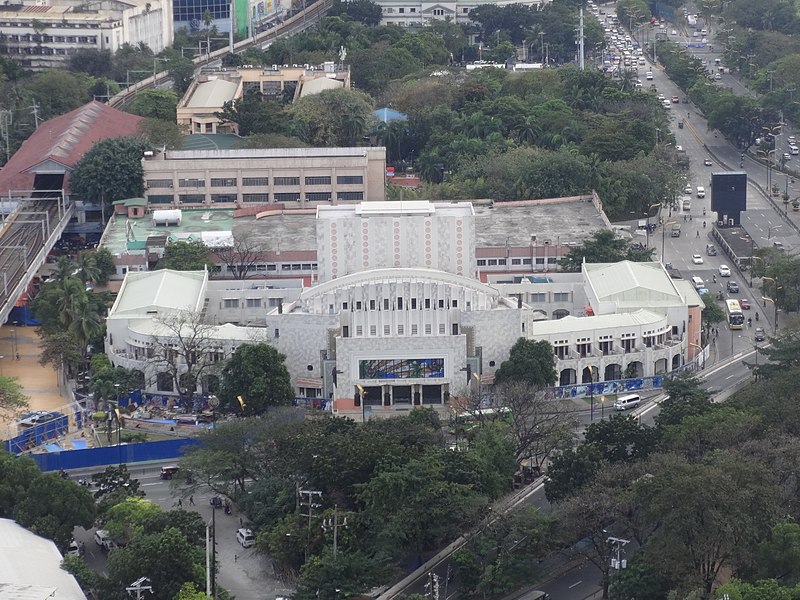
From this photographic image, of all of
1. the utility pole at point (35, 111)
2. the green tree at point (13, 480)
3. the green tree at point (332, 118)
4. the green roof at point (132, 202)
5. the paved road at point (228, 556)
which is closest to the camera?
the paved road at point (228, 556)

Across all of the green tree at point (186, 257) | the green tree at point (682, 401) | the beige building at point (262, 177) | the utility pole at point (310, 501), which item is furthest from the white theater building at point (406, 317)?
the beige building at point (262, 177)

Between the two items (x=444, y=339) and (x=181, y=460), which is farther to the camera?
(x=444, y=339)

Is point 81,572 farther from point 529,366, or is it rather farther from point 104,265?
point 104,265

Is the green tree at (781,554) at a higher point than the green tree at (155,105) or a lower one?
lower

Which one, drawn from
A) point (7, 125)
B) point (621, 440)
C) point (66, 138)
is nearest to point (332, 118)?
point (66, 138)

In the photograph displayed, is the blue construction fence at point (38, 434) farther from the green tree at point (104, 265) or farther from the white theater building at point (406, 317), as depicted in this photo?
the green tree at point (104, 265)

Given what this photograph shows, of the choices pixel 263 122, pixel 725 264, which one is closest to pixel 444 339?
pixel 725 264

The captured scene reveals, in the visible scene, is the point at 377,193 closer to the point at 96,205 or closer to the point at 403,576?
the point at 96,205

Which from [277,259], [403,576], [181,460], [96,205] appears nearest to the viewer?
[403,576]
